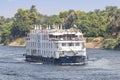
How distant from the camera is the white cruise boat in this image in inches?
5221

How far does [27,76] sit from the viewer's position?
109m

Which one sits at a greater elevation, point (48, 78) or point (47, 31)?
point (47, 31)

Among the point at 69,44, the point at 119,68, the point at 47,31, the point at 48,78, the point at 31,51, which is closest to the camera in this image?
the point at 48,78

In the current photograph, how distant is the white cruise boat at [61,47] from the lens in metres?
133

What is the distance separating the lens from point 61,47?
134500 millimetres

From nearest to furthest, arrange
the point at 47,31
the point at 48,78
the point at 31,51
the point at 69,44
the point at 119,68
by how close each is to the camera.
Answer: the point at 48,78
the point at 119,68
the point at 69,44
the point at 47,31
the point at 31,51

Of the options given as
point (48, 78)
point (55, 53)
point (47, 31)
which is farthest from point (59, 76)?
point (47, 31)

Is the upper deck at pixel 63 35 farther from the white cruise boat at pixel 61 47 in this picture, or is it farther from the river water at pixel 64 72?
the river water at pixel 64 72

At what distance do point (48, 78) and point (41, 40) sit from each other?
142ft

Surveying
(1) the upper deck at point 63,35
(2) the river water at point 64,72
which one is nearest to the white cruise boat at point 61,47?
(1) the upper deck at point 63,35

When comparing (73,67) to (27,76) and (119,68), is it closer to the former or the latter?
(119,68)

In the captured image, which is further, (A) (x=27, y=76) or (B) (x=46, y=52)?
(B) (x=46, y=52)

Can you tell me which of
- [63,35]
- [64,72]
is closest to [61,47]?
[63,35]

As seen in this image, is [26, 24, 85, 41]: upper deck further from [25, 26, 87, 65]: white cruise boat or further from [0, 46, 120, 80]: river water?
[0, 46, 120, 80]: river water
